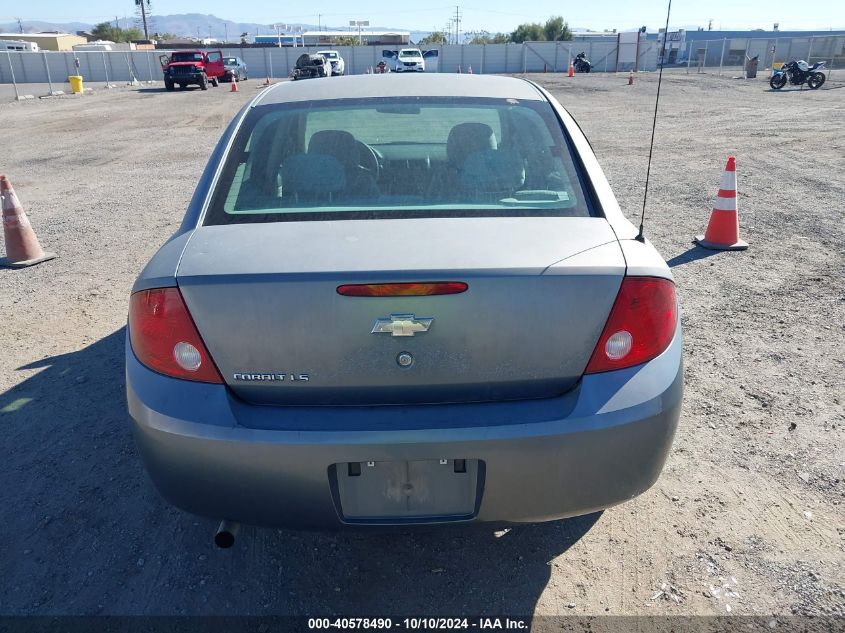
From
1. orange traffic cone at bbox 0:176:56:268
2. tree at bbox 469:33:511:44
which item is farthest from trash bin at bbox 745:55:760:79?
tree at bbox 469:33:511:44

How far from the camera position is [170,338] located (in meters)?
2.13

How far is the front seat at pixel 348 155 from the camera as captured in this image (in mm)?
2666

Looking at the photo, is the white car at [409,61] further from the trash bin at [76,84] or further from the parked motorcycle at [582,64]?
the trash bin at [76,84]

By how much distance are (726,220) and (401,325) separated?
18.2 feet

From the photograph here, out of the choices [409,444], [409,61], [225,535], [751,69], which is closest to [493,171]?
[409,444]

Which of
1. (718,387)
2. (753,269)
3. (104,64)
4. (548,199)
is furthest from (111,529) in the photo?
(104,64)

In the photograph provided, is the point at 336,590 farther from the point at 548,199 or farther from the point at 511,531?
the point at 548,199

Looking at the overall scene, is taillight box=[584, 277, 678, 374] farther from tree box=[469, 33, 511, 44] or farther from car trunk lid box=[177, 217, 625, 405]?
tree box=[469, 33, 511, 44]

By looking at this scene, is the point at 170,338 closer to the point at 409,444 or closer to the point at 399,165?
the point at 409,444

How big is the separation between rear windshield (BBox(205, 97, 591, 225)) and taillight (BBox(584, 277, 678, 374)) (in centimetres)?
45

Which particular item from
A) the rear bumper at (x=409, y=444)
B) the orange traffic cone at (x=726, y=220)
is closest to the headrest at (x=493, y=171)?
the rear bumper at (x=409, y=444)

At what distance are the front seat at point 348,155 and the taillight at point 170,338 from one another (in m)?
0.85

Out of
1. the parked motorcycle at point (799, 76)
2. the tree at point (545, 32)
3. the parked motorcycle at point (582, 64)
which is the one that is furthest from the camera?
the tree at point (545, 32)

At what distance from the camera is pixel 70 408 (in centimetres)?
380
